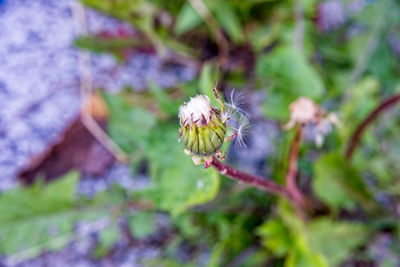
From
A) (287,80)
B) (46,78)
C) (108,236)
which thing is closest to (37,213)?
(108,236)

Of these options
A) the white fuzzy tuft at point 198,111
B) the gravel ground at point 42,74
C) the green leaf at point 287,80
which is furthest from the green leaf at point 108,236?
the white fuzzy tuft at point 198,111

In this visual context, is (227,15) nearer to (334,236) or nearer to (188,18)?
(188,18)

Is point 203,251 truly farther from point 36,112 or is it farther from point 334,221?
point 36,112

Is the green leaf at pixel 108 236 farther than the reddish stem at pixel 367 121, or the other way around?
the green leaf at pixel 108 236

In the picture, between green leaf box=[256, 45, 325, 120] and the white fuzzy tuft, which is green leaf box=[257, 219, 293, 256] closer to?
green leaf box=[256, 45, 325, 120]

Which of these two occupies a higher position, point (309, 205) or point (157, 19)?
point (157, 19)

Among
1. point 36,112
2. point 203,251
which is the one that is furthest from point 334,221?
point 36,112

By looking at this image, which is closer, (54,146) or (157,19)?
(54,146)

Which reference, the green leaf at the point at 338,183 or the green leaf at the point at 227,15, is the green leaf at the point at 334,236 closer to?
the green leaf at the point at 338,183
